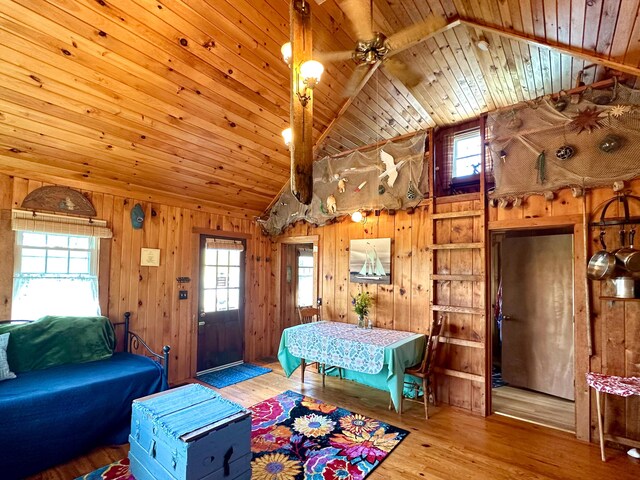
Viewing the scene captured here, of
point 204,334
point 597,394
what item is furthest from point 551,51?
point 204,334

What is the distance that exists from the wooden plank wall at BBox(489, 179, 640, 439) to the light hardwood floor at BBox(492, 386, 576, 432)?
452mm

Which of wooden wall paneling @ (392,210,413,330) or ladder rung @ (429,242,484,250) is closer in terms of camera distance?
ladder rung @ (429,242,484,250)

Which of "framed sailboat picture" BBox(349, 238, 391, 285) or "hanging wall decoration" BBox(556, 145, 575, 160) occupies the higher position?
"hanging wall decoration" BBox(556, 145, 575, 160)

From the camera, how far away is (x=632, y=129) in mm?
2773

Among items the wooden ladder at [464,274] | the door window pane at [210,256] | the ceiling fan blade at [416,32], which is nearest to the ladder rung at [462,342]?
the wooden ladder at [464,274]

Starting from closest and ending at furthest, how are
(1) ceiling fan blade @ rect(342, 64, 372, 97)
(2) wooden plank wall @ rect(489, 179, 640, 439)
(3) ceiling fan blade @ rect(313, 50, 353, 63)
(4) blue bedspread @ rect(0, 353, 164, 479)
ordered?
(3) ceiling fan blade @ rect(313, 50, 353, 63), (4) blue bedspread @ rect(0, 353, 164, 479), (1) ceiling fan blade @ rect(342, 64, 372, 97), (2) wooden plank wall @ rect(489, 179, 640, 439)

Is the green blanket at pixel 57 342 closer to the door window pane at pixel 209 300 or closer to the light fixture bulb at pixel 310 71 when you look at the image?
the door window pane at pixel 209 300

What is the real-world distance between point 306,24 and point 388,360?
2870mm

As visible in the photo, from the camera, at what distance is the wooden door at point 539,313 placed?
401 cm

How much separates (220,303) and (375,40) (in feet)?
13.5

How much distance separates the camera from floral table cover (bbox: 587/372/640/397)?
8.22 ft

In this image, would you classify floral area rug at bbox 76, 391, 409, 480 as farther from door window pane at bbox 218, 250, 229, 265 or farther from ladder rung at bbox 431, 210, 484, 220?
ladder rung at bbox 431, 210, 484, 220

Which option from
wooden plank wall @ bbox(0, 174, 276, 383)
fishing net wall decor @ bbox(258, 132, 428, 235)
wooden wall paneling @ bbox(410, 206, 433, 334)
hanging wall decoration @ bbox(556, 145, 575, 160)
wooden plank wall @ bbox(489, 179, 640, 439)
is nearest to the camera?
wooden plank wall @ bbox(489, 179, 640, 439)

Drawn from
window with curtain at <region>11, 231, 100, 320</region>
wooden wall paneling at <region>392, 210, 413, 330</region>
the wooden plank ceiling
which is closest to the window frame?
the wooden plank ceiling
